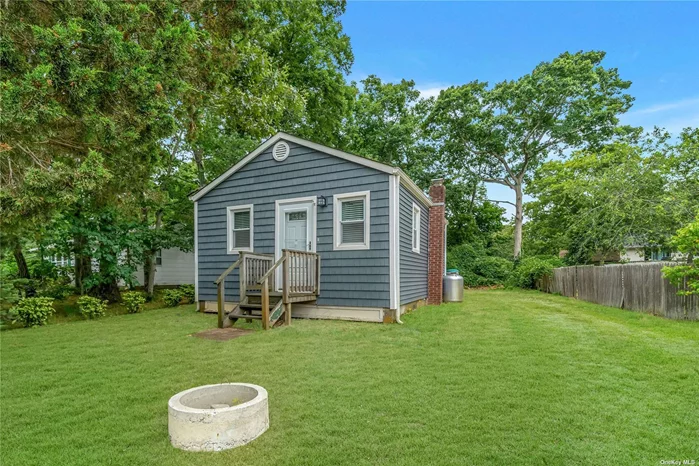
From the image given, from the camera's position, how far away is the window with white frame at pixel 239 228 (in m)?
9.06

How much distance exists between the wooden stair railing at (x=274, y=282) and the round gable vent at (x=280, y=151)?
2.33 metres

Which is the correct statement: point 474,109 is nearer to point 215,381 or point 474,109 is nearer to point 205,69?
point 205,69

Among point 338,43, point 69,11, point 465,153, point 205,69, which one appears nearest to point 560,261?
point 465,153

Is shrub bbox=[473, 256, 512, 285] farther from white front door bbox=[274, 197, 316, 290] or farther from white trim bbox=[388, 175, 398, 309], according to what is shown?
white front door bbox=[274, 197, 316, 290]

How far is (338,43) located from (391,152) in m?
7.28

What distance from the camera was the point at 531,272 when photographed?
15781mm

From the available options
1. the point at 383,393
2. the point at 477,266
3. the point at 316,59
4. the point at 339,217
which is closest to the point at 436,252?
the point at 339,217

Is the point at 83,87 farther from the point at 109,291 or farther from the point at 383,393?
the point at 109,291

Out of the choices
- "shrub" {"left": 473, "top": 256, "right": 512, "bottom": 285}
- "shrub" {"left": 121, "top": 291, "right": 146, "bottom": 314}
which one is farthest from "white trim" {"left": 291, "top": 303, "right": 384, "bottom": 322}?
"shrub" {"left": 473, "top": 256, "right": 512, "bottom": 285}

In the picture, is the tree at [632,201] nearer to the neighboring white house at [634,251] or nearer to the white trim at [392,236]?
the neighboring white house at [634,251]

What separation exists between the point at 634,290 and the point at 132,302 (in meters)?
12.9

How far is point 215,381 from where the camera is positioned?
13.0 feet

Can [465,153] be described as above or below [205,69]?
above

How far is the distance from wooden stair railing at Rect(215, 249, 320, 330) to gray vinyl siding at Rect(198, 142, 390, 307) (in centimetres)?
37
